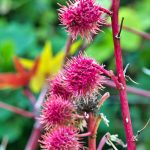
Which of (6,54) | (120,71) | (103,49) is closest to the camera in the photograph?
(120,71)

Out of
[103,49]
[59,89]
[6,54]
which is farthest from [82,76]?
[103,49]

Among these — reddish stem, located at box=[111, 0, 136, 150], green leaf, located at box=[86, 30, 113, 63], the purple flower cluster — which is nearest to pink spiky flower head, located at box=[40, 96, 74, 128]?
the purple flower cluster

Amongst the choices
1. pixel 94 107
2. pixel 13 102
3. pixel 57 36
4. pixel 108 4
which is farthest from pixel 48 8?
pixel 94 107

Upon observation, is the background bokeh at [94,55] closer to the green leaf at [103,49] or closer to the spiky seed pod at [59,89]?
the green leaf at [103,49]

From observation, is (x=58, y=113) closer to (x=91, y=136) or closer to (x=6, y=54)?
(x=91, y=136)

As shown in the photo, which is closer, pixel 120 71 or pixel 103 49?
pixel 120 71

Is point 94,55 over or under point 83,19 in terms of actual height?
over

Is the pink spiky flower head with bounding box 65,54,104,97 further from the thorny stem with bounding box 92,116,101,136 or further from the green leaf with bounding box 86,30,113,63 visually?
the green leaf with bounding box 86,30,113,63
